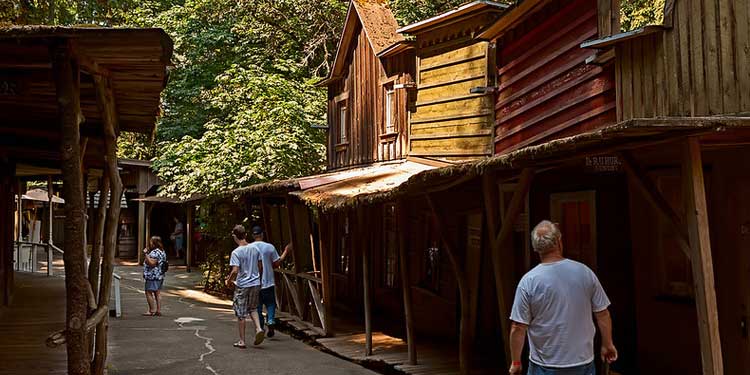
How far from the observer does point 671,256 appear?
868 cm

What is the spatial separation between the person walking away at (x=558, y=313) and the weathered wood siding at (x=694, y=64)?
11.3 feet

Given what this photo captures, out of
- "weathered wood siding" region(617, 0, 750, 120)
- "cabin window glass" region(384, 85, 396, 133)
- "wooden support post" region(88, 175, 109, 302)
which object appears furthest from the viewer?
"cabin window glass" region(384, 85, 396, 133)

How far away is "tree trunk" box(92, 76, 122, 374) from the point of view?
7641 millimetres

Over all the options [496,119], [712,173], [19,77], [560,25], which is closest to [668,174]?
[712,173]

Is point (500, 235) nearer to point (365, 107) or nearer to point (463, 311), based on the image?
point (463, 311)

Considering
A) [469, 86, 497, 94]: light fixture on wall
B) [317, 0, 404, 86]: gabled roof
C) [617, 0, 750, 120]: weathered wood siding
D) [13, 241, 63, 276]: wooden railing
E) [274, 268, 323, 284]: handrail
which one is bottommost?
[274, 268, 323, 284]: handrail

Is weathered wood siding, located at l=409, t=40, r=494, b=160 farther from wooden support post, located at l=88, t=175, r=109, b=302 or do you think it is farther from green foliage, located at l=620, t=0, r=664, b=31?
wooden support post, located at l=88, t=175, r=109, b=302

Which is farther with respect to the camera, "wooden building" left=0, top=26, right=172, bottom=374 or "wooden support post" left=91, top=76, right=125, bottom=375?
"wooden support post" left=91, top=76, right=125, bottom=375

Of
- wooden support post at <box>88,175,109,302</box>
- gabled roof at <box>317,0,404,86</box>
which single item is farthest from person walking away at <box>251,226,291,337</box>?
gabled roof at <box>317,0,404,86</box>

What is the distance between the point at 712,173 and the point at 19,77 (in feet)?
22.5

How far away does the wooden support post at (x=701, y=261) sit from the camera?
5.24 meters

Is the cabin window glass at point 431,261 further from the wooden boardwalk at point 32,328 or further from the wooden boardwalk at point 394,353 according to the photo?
the wooden boardwalk at point 32,328

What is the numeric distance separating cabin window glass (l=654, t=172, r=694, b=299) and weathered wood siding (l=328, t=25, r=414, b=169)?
8.25 m

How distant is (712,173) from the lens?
805cm
